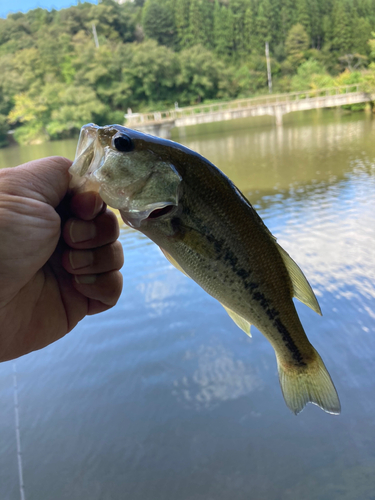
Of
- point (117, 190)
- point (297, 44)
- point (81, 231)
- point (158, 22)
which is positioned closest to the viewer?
point (117, 190)

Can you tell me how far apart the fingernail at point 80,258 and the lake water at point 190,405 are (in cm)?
212

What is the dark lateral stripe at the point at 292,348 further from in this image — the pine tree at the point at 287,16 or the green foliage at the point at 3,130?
the pine tree at the point at 287,16

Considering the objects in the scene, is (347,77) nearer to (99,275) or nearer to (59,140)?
(59,140)

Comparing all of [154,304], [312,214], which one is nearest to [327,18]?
[312,214]

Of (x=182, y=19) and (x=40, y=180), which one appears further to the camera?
(x=182, y=19)

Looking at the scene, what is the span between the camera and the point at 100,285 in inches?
50.5

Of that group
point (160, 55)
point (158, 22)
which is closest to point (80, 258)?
point (160, 55)

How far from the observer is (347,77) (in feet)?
105

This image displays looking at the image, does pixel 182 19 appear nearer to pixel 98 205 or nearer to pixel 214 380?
pixel 214 380

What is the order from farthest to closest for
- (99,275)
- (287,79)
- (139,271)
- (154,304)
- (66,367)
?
1. (287,79)
2. (139,271)
3. (154,304)
4. (66,367)
5. (99,275)

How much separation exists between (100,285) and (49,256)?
0.22 meters

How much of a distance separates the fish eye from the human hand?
21 cm

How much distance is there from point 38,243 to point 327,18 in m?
59.7

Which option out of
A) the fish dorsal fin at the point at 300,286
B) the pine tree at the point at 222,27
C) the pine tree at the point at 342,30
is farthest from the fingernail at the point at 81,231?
the pine tree at the point at 222,27
